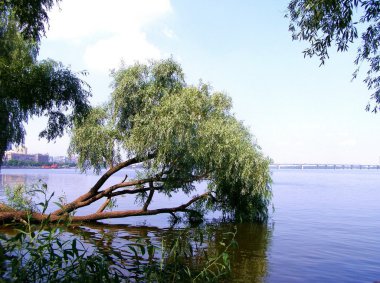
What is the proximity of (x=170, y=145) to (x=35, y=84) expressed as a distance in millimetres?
7525

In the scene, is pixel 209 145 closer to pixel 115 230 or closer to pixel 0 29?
pixel 115 230

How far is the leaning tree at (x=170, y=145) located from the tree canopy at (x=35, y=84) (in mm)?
5086

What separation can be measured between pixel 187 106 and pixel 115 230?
6498 mm

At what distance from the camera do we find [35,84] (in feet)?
31.2

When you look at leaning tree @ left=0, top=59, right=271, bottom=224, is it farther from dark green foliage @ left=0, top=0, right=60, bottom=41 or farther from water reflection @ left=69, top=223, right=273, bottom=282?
dark green foliage @ left=0, top=0, right=60, bottom=41

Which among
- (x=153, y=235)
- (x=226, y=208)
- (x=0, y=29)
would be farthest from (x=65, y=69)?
(x=226, y=208)

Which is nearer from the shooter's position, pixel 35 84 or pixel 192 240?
pixel 35 84

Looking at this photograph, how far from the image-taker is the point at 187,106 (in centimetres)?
1703

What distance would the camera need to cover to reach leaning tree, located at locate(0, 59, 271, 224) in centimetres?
1673

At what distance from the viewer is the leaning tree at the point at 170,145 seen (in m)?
16.7

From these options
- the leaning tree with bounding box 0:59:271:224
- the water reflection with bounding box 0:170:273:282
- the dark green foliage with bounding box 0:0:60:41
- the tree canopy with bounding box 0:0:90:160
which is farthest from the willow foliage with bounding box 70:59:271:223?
the dark green foliage with bounding box 0:0:60:41

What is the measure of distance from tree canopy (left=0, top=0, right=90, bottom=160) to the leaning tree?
5.09 m

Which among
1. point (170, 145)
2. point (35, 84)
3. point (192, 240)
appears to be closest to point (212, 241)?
point (192, 240)

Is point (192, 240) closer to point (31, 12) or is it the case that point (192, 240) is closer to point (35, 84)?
point (35, 84)
